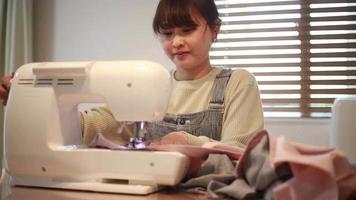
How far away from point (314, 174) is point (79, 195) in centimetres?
47

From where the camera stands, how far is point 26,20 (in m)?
2.28

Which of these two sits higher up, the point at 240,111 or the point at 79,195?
the point at 240,111

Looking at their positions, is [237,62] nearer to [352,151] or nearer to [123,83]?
[352,151]

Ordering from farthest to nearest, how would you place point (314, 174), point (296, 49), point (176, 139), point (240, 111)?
point (296, 49) < point (240, 111) < point (176, 139) < point (314, 174)

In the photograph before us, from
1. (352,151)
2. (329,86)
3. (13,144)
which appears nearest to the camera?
(13,144)

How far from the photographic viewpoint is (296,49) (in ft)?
7.06

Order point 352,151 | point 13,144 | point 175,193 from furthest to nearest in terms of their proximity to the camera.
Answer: point 352,151, point 13,144, point 175,193

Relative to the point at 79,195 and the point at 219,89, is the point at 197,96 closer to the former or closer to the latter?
the point at 219,89

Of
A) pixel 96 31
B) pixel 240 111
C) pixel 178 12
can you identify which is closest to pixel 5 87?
pixel 178 12

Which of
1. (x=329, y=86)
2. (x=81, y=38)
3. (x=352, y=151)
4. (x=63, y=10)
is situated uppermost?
(x=63, y=10)

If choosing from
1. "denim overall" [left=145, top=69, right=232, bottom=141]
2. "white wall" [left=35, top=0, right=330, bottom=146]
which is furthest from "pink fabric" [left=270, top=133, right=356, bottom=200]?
"white wall" [left=35, top=0, right=330, bottom=146]

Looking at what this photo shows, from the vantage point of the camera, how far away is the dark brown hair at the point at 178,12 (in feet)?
3.68

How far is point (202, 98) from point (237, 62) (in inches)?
43.4

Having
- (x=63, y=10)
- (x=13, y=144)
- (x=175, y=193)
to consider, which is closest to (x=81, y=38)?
(x=63, y=10)
